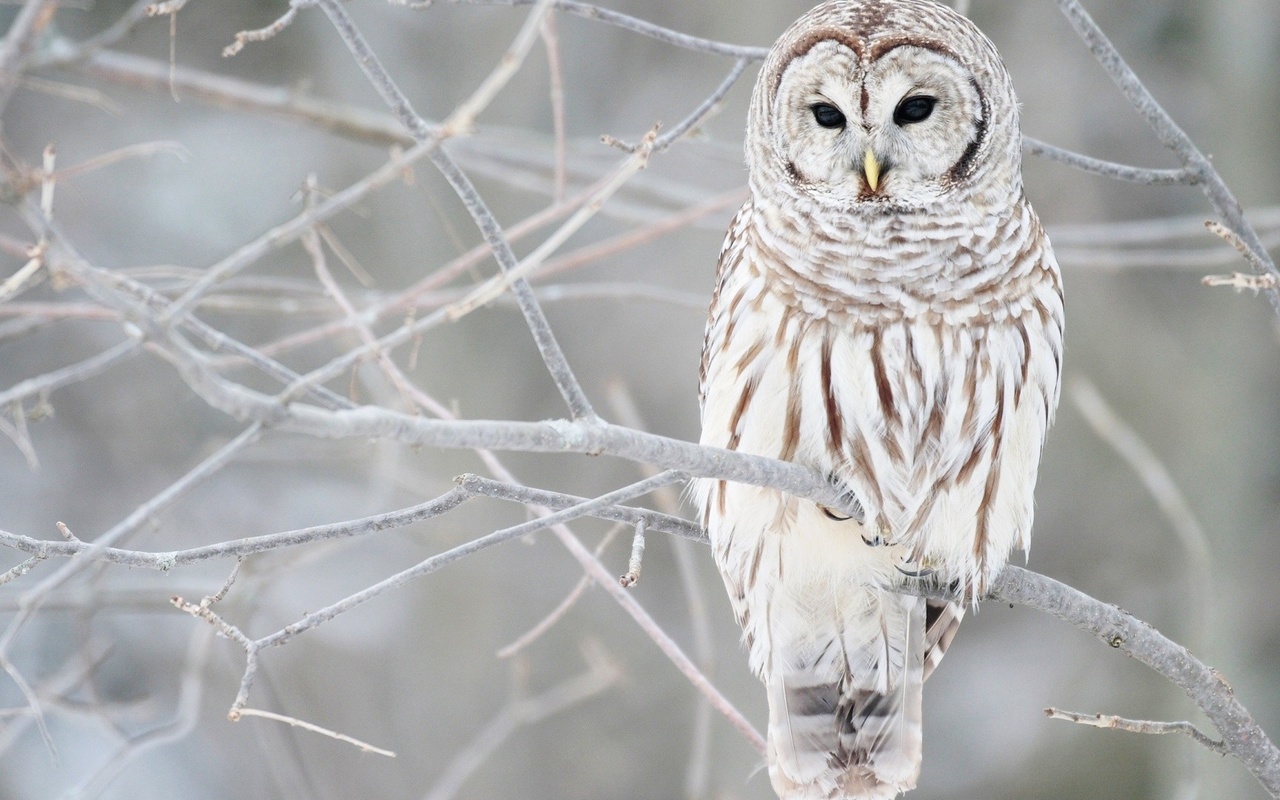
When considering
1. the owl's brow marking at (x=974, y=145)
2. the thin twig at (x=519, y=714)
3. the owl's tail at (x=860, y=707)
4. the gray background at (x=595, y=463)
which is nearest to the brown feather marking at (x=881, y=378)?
the owl's brow marking at (x=974, y=145)

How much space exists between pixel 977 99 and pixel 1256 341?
15.5 ft

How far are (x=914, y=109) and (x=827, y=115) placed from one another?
0.76 feet

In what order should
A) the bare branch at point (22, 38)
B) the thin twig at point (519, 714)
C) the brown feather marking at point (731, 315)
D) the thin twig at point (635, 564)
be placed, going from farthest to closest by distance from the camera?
1. the thin twig at point (519, 714)
2. the brown feather marking at point (731, 315)
3. the thin twig at point (635, 564)
4. the bare branch at point (22, 38)

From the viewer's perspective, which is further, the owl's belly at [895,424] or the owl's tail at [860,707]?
the owl's tail at [860,707]

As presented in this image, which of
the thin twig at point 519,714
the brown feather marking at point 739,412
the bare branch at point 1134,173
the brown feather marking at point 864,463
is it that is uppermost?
the bare branch at point 1134,173

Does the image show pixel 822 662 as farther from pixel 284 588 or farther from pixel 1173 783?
pixel 284 588

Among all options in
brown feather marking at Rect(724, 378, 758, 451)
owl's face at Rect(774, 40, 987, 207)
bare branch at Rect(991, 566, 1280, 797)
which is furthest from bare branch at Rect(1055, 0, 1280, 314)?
brown feather marking at Rect(724, 378, 758, 451)

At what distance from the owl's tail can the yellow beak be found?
134 centimetres

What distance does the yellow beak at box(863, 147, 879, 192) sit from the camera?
3303 millimetres

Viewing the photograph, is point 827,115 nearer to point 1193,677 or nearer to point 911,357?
point 911,357

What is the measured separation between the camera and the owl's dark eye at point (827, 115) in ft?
11.2

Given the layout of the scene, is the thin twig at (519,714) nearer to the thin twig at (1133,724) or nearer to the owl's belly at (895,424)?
the owl's belly at (895,424)

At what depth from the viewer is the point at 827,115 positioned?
11.2 feet

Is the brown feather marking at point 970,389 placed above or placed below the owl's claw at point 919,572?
above
